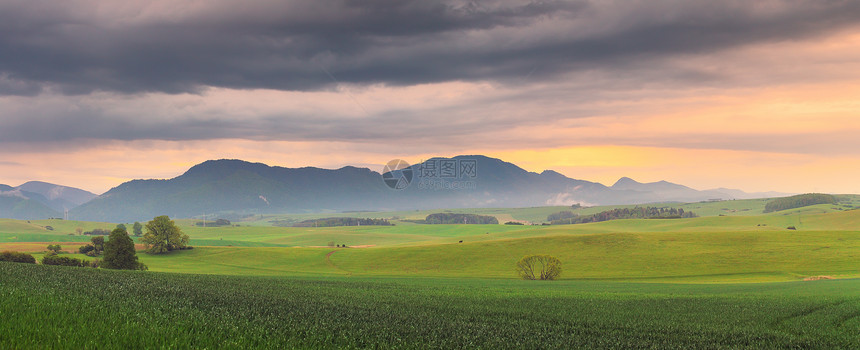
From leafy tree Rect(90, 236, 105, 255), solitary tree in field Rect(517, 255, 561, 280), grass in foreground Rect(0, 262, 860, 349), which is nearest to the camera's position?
grass in foreground Rect(0, 262, 860, 349)

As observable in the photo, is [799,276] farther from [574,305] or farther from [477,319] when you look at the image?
[477,319]

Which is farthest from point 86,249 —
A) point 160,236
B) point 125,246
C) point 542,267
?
point 542,267

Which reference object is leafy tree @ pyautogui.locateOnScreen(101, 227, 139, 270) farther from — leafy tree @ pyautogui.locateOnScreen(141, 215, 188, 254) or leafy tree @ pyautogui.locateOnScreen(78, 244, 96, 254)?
leafy tree @ pyautogui.locateOnScreen(78, 244, 96, 254)

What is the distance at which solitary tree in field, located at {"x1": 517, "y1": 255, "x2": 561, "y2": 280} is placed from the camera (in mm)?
92438

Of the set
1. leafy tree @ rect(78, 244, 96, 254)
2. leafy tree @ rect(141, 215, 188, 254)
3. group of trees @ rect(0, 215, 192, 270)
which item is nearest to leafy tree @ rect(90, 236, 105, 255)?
group of trees @ rect(0, 215, 192, 270)

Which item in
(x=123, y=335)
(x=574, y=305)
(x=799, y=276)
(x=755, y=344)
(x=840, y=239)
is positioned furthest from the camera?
(x=840, y=239)

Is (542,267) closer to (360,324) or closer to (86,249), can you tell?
(360,324)

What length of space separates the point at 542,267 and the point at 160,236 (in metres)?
104

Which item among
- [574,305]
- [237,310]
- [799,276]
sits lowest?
[799,276]

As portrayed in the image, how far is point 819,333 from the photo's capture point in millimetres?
24484

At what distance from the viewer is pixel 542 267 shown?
96750 millimetres

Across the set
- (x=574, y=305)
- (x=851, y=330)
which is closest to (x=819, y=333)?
(x=851, y=330)

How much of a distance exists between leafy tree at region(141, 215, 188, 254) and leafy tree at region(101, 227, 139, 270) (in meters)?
45.0

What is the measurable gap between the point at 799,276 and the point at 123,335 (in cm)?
10877
